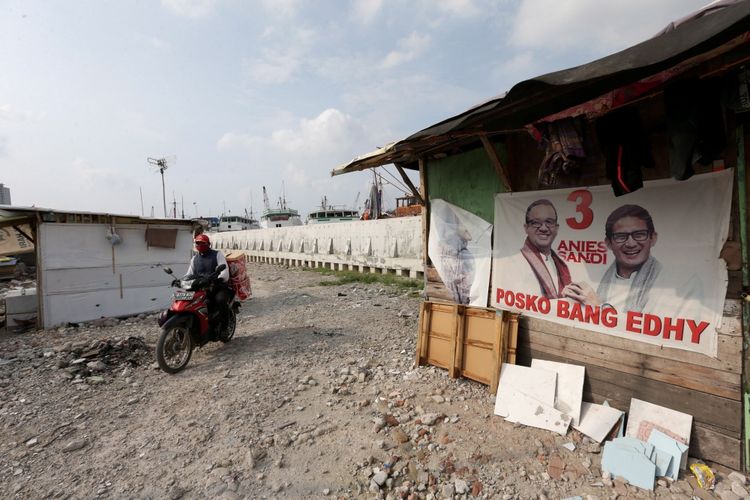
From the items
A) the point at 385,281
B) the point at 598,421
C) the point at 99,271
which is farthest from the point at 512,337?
the point at 99,271

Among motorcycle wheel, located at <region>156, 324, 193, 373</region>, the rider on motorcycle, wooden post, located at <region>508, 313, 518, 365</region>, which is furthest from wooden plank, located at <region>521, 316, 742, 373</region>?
motorcycle wheel, located at <region>156, 324, 193, 373</region>

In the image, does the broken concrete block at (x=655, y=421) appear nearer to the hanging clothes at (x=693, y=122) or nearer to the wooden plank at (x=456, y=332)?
the wooden plank at (x=456, y=332)

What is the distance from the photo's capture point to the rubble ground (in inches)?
102

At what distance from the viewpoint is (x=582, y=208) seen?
10.9 ft

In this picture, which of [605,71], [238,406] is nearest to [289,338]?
[238,406]

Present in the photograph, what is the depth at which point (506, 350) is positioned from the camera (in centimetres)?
383

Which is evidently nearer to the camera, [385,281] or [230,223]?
[385,281]

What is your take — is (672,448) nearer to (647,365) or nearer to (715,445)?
(715,445)

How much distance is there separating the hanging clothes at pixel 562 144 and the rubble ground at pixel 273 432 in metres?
2.45

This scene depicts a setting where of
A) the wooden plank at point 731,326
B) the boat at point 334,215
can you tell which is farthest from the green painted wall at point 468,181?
the boat at point 334,215

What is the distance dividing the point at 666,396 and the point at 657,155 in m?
2.01

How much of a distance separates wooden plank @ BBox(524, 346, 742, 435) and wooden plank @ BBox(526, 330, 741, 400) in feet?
0.16

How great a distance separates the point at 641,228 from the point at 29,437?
19.8 feet

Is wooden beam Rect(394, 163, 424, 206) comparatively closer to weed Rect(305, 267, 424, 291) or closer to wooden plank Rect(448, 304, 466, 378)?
wooden plank Rect(448, 304, 466, 378)
